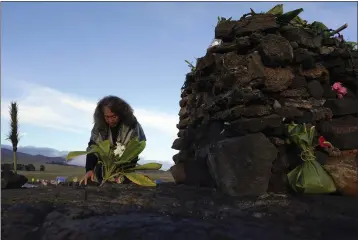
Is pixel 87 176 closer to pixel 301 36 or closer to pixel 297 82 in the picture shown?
pixel 297 82

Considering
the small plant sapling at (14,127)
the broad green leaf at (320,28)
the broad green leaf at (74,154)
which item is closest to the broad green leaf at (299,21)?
the broad green leaf at (320,28)

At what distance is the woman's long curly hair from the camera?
14.7ft

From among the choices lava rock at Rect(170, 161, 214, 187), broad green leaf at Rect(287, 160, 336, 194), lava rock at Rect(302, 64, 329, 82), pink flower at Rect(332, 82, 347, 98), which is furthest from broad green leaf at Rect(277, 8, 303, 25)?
lava rock at Rect(170, 161, 214, 187)

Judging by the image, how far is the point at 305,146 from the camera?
401 cm

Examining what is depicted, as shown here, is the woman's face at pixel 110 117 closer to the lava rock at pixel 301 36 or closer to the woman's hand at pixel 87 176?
the woman's hand at pixel 87 176

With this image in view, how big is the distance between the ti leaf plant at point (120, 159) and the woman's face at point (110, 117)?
0.29 meters

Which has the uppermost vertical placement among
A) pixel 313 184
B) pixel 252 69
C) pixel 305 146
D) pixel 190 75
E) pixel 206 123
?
pixel 190 75

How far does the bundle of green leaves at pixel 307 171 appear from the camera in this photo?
3.75 metres

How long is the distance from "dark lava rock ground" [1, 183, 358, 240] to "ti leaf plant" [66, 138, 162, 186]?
0.81 metres

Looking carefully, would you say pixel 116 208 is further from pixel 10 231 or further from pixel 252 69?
pixel 252 69

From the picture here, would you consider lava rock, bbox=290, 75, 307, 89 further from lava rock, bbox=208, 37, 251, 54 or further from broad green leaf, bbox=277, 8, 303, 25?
broad green leaf, bbox=277, 8, 303, 25

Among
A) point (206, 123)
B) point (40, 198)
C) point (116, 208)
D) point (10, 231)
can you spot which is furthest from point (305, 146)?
point (10, 231)

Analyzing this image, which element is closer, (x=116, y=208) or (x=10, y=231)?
(x=10, y=231)

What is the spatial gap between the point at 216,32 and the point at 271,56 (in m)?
1.01
